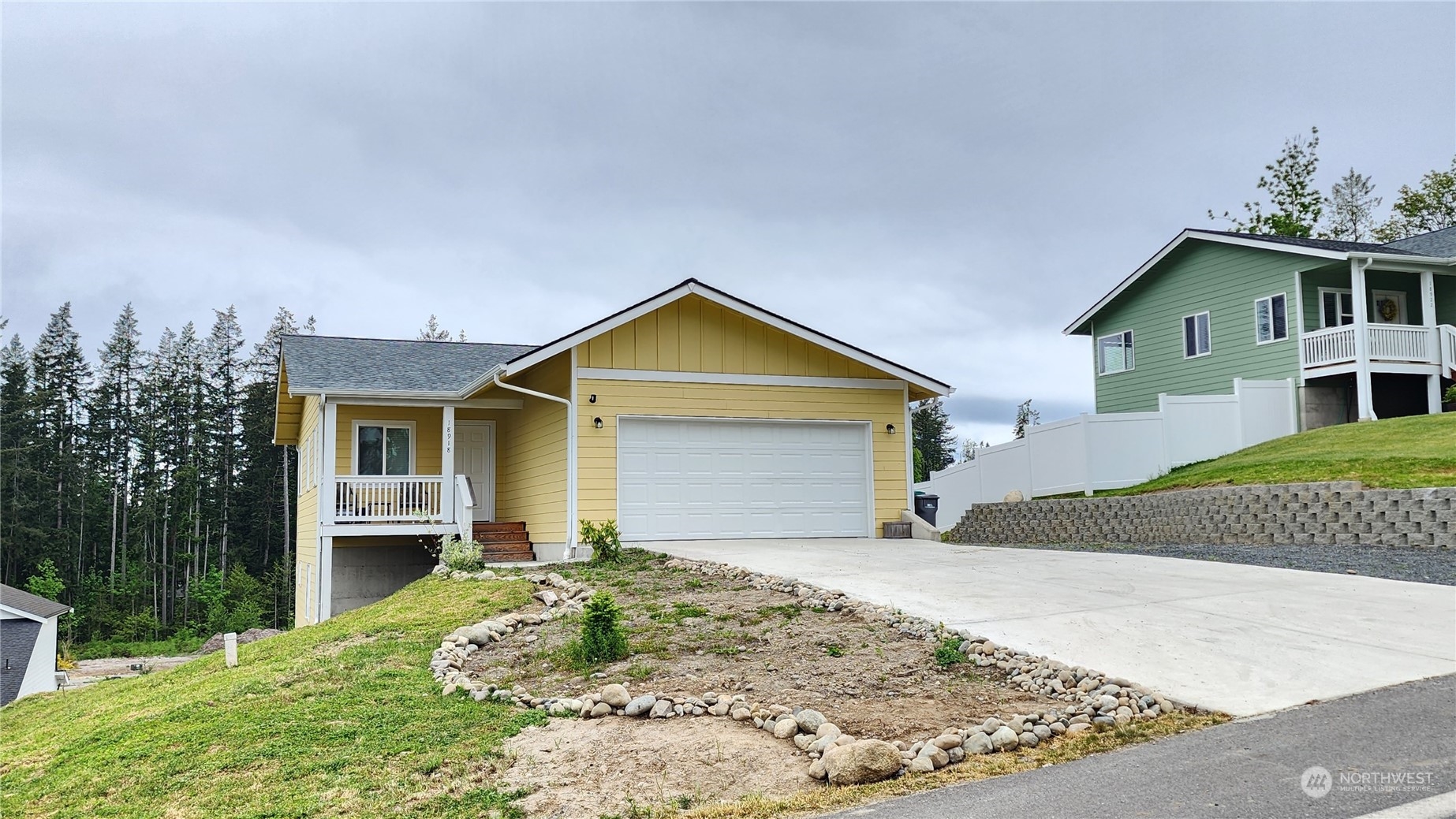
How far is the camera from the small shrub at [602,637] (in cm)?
749

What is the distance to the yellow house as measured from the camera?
14867mm

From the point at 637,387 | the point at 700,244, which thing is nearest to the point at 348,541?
the point at 637,387

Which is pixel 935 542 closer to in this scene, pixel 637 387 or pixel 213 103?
pixel 637 387

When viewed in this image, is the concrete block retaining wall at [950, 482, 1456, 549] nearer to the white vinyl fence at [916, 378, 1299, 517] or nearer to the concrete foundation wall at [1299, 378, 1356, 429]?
the white vinyl fence at [916, 378, 1299, 517]

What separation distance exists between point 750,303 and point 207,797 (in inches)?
442

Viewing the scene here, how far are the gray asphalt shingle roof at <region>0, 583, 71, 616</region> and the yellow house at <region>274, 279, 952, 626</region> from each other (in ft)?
41.6

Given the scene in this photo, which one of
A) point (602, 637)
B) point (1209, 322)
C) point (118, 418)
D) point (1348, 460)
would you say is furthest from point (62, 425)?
point (1348, 460)

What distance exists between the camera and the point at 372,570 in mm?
18625

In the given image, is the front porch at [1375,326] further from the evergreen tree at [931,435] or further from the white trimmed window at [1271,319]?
the evergreen tree at [931,435]

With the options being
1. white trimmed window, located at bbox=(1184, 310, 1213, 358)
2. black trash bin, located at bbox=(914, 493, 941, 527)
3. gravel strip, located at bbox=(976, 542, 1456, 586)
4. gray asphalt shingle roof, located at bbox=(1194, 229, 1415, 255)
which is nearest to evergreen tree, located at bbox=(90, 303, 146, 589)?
black trash bin, located at bbox=(914, 493, 941, 527)

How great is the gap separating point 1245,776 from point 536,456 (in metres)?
13.4

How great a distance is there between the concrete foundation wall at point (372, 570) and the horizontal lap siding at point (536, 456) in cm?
181

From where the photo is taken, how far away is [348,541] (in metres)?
18.5

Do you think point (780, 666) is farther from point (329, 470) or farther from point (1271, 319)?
point (1271, 319)
